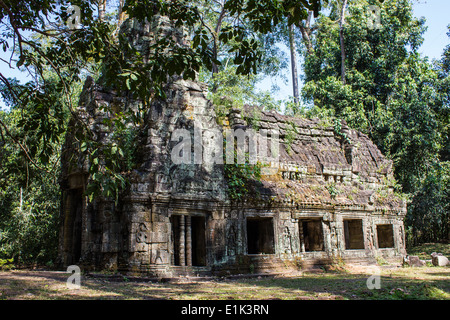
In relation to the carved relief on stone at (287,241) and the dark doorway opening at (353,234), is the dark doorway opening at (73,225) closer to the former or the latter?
the carved relief on stone at (287,241)

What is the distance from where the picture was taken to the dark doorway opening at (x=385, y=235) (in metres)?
16.7

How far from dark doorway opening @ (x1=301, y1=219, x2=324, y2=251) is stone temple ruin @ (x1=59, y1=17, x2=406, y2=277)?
3cm

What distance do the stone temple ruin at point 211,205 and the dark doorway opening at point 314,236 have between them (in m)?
0.03

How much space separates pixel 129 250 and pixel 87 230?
4.95 feet

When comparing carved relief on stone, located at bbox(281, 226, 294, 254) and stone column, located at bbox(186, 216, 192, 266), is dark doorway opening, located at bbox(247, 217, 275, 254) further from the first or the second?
stone column, located at bbox(186, 216, 192, 266)

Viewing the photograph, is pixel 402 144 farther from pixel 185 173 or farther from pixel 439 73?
pixel 185 173

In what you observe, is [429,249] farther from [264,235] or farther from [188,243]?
[188,243]

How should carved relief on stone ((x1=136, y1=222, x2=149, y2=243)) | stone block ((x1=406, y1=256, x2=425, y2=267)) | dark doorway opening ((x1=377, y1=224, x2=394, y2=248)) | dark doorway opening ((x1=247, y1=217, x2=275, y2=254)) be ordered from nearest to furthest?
1. carved relief on stone ((x1=136, y1=222, x2=149, y2=243))
2. dark doorway opening ((x1=247, y1=217, x2=275, y2=254))
3. stone block ((x1=406, y1=256, x2=425, y2=267))
4. dark doorway opening ((x1=377, y1=224, x2=394, y2=248))

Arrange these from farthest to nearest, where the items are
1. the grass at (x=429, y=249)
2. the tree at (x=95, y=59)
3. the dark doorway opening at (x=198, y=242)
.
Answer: the grass at (x=429, y=249) < the dark doorway opening at (x=198, y=242) < the tree at (x=95, y=59)

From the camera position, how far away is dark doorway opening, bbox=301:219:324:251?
47.6 ft

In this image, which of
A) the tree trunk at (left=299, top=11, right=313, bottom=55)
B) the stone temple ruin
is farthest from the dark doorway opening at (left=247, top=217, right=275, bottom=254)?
the tree trunk at (left=299, top=11, right=313, bottom=55)

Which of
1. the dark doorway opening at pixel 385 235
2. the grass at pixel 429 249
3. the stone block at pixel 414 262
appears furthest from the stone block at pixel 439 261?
the grass at pixel 429 249

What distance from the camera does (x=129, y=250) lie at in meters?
10.7
